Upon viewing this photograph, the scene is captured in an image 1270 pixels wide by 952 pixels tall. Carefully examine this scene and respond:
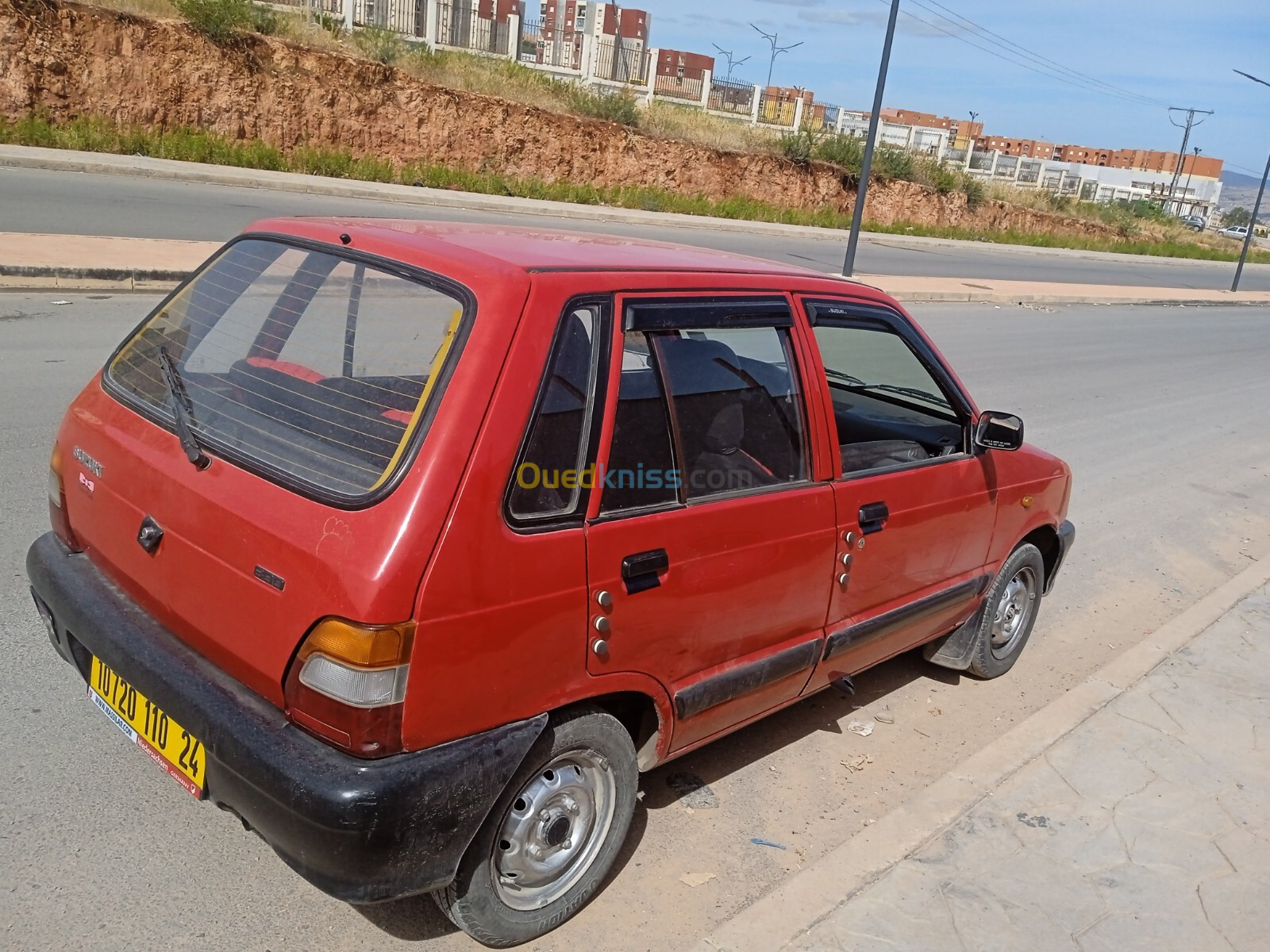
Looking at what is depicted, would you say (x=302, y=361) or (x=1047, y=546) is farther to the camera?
(x=1047, y=546)

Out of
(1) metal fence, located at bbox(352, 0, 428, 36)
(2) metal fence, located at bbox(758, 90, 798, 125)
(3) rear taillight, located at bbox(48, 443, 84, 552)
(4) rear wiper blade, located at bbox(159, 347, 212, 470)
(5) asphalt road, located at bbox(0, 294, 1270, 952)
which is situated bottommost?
(5) asphalt road, located at bbox(0, 294, 1270, 952)

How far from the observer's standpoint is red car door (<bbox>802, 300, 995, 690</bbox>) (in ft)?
12.0

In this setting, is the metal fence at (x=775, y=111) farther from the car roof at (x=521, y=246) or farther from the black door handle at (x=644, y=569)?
the black door handle at (x=644, y=569)

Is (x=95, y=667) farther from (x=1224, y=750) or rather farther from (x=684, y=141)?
(x=684, y=141)

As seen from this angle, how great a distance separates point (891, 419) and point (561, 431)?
7.34 feet

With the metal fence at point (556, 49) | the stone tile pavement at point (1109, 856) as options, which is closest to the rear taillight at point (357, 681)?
the stone tile pavement at point (1109, 856)

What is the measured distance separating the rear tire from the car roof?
1916 millimetres

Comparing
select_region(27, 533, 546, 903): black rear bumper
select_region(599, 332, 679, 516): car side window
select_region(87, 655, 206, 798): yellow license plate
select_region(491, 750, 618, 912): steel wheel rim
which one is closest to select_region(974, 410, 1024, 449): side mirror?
select_region(599, 332, 679, 516): car side window

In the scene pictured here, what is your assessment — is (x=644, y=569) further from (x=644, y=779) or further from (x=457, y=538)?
(x=644, y=779)

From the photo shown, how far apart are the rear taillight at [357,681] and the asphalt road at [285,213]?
4.97 m

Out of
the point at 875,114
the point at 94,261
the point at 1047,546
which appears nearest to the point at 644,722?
the point at 1047,546

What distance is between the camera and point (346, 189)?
21.2 meters

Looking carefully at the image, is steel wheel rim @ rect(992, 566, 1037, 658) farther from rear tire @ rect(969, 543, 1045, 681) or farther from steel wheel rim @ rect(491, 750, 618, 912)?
steel wheel rim @ rect(491, 750, 618, 912)

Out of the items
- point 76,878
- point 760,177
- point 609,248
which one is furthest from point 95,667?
point 760,177
